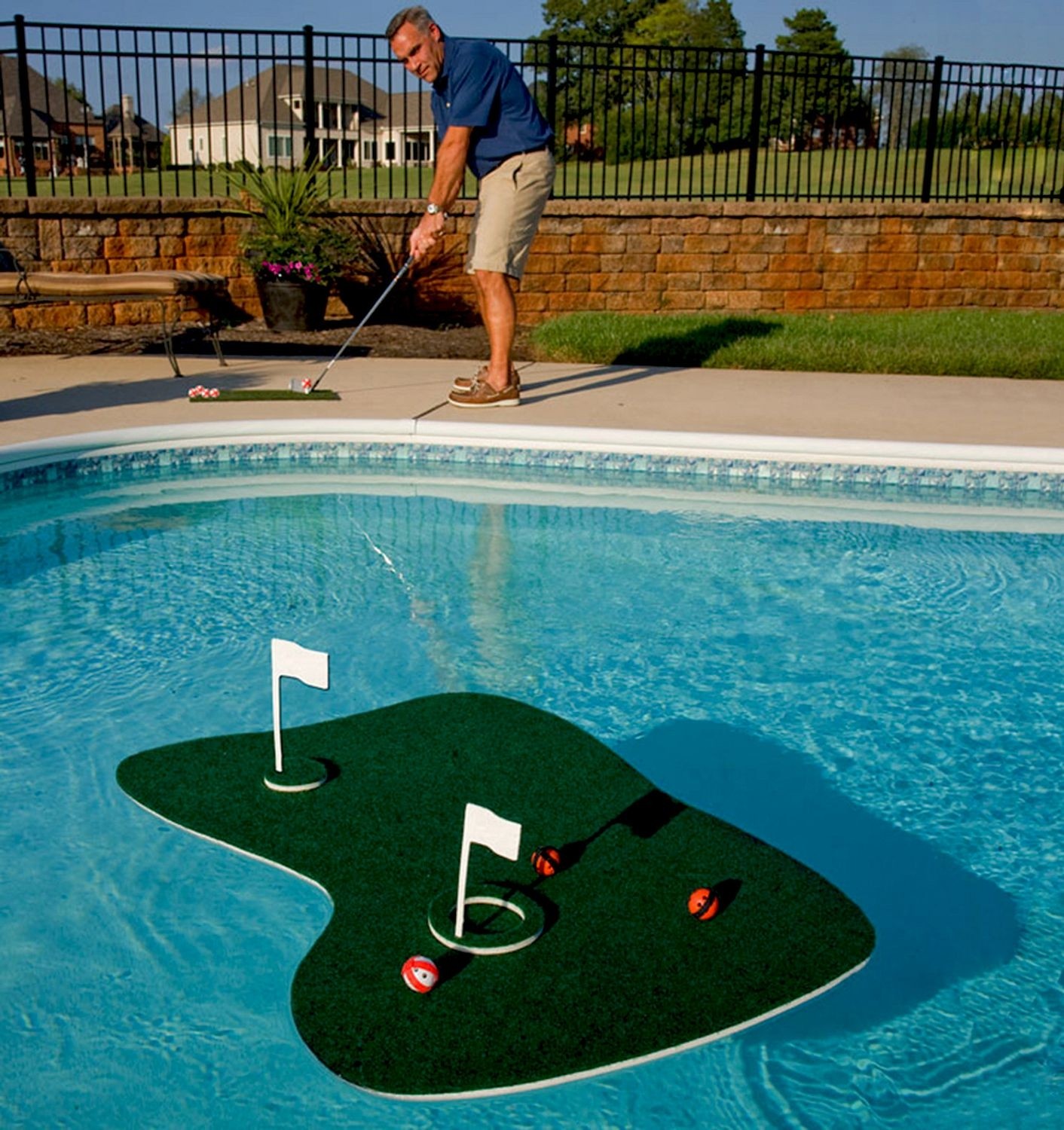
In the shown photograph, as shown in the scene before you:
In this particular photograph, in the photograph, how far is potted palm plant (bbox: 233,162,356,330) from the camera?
9875 millimetres

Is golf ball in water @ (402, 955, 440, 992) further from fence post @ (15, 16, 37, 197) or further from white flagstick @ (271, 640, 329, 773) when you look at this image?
fence post @ (15, 16, 37, 197)

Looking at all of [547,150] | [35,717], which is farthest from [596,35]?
[35,717]

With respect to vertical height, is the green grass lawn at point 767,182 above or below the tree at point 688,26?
below

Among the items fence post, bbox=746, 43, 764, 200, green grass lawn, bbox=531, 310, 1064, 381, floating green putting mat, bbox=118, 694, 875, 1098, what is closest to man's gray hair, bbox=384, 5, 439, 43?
green grass lawn, bbox=531, 310, 1064, 381

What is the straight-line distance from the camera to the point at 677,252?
A: 11.2 m

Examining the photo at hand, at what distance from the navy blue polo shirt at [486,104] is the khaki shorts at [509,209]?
2.7 inches

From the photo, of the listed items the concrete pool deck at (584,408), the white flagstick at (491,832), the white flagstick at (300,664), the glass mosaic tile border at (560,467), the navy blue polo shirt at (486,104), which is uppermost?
the navy blue polo shirt at (486,104)

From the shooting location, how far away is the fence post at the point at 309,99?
10.5 metres

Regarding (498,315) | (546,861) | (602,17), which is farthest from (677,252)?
(602,17)

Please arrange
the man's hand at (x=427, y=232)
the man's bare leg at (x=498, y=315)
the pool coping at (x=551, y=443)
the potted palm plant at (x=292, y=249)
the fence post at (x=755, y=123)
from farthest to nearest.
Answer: the fence post at (x=755, y=123)
the potted palm plant at (x=292, y=249)
the man's bare leg at (x=498, y=315)
the man's hand at (x=427, y=232)
the pool coping at (x=551, y=443)

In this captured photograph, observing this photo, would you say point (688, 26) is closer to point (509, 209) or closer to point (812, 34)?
point (812, 34)

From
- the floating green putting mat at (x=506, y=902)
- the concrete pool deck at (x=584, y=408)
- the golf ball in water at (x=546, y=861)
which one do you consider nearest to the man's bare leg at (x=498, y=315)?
the concrete pool deck at (x=584, y=408)

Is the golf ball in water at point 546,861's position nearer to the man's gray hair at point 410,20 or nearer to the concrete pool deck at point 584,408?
the concrete pool deck at point 584,408

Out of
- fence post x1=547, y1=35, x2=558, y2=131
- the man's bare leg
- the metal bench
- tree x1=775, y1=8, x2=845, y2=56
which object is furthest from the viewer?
tree x1=775, y1=8, x2=845, y2=56
